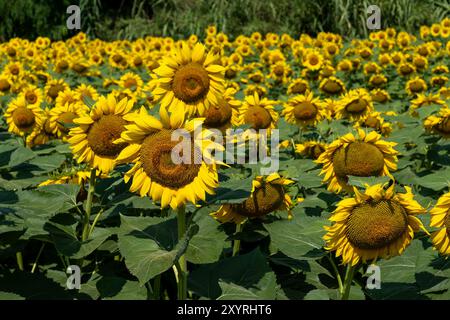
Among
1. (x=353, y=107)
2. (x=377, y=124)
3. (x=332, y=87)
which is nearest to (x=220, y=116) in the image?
(x=377, y=124)

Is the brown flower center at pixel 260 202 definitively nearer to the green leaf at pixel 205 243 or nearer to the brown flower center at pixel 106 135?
the green leaf at pixel 205 243

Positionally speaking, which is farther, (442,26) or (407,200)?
(442,26)

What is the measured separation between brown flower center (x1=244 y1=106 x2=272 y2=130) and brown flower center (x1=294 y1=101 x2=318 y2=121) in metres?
0.68

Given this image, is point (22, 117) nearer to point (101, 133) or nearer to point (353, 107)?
point (101, 133)

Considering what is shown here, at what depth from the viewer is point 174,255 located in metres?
1.92

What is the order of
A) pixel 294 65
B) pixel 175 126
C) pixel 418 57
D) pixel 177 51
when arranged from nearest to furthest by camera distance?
pixel 175 126 → pixel 177 51 → pixel 418 57 → pixel 294 65

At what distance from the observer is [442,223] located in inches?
89.5

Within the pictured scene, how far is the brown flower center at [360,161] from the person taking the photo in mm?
2865

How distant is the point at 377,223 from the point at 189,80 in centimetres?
123

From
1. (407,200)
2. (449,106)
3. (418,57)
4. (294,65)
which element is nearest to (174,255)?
(407,200)

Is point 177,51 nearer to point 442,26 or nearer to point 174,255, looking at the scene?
point 174,255

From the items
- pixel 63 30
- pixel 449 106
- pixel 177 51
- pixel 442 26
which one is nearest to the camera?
pixel 177 51

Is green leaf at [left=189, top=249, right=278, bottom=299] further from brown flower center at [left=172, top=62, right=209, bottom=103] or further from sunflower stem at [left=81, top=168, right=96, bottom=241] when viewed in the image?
brown flower center at [left=172, top=62, right=209, bottom=103]
